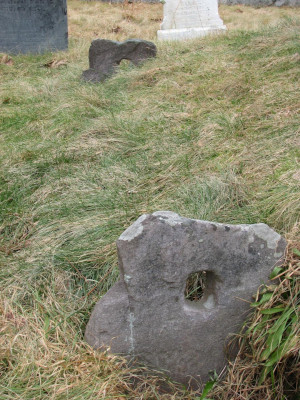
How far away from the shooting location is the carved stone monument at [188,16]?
26.7 ft

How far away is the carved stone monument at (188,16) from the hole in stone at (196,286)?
6.66 metres

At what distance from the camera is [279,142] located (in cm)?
338

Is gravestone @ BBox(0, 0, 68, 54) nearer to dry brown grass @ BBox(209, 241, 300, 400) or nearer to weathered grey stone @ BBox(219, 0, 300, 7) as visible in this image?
weathered grey stone @ BBox(219, 0, 300, 7)

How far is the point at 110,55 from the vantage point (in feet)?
19.9

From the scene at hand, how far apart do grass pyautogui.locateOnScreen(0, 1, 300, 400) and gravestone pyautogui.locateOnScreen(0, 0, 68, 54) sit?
70.1 inches

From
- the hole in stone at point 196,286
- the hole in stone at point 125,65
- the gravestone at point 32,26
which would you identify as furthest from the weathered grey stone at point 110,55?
the hole in stone at point 196,286

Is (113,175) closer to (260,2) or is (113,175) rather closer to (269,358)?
(269,358)

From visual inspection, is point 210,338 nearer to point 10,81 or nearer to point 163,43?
point 10,81

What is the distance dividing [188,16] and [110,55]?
2819mm

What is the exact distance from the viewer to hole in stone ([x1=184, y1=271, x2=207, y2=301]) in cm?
218

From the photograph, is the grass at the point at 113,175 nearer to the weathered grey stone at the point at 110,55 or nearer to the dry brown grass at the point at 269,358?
the dry brown grass at the point at 269,358

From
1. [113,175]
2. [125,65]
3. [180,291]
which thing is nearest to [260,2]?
[125,65]

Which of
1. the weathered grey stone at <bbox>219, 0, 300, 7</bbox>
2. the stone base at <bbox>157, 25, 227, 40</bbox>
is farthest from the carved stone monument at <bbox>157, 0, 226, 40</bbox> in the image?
the weathered grey stone at <bbox>219, 0, 300, 7</bbox>

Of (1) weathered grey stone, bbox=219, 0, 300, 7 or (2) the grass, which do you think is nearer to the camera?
(2) the grass
